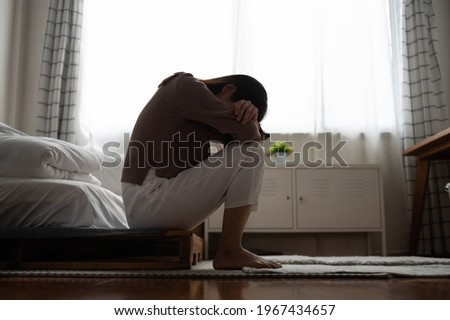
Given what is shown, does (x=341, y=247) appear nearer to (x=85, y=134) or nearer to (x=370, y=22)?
(x=370, y=22)

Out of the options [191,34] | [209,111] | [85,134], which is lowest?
[209,111]

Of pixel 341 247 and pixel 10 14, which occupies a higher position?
pixel 10 14

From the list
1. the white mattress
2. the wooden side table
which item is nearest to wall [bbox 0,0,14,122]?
the white mattress

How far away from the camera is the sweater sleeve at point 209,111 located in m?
1.50

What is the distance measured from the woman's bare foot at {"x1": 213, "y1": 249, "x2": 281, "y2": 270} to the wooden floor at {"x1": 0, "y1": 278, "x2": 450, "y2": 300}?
0.23 m

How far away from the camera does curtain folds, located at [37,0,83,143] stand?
3.21m

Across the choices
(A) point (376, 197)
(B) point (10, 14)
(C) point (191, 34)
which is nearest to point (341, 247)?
(A) point (376, 197)

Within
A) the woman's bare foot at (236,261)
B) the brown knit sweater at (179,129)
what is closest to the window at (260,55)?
the brown knit sweater at (179,129)

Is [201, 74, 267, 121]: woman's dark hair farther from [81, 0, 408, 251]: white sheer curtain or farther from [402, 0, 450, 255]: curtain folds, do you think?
[402, 0, 450, 255]: curtain folds

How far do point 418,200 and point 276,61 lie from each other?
1.37m

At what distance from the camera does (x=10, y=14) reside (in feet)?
10.8

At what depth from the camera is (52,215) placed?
1702 mm

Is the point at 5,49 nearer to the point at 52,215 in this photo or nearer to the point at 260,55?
the point at 260,55
